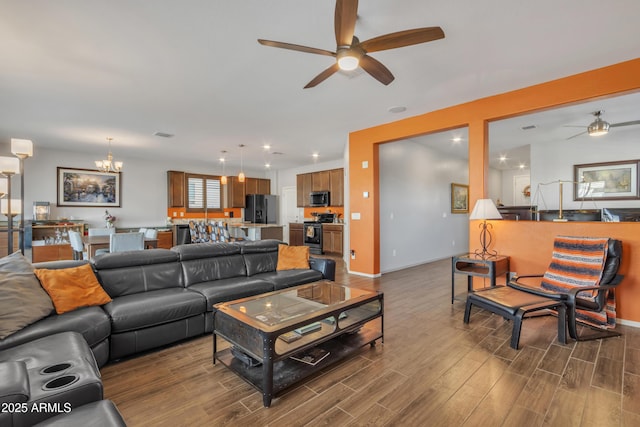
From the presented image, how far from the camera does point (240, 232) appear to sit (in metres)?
8.17

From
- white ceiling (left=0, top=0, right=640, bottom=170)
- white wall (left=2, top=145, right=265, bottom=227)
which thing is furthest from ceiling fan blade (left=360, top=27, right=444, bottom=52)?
white wall (left=2, top=145, right=265, bottom=227)

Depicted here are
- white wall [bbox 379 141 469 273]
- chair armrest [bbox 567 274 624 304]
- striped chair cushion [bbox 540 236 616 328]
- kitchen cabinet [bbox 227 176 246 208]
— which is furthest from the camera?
kitchen cabinet [bbox 227 176 246 208]

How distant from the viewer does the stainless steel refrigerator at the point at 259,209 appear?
32.2ft

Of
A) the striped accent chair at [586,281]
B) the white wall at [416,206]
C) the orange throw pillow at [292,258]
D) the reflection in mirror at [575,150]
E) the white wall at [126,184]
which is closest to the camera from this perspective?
the striped accent chair at [586,281]

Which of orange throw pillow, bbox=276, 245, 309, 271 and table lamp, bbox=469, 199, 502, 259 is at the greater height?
table lamp, bbox=469, 199, 502, 259

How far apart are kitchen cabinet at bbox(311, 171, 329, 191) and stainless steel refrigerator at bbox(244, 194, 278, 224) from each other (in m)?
1.77

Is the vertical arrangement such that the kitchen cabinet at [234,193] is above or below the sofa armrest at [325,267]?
above

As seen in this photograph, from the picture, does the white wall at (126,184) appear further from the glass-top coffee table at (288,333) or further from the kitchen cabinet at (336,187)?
the glass-top coffee table at (288,333)

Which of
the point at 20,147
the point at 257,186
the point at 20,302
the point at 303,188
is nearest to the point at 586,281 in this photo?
the point at 20,302

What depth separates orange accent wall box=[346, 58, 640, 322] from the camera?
10.2 ft

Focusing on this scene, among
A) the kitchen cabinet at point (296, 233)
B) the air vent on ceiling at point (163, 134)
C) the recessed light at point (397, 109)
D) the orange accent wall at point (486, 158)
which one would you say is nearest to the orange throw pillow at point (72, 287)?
the air vent on ceiling at point (163, 134)

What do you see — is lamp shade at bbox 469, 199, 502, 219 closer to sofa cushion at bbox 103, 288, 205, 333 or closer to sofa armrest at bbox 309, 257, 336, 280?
sofa armrest at bbox 309, 257, 336, 280

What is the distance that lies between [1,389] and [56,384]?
8.2 inches

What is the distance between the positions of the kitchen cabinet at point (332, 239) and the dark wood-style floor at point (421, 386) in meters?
5.11
